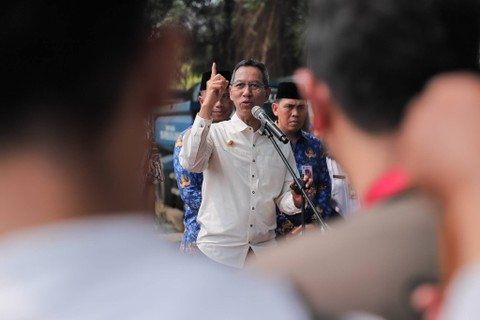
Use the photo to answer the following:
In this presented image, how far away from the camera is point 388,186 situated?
40.4 inches

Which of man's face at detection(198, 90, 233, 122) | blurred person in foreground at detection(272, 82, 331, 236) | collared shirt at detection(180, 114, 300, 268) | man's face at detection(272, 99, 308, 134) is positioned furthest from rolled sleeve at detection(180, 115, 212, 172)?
man's face at detection(272, 99, 308, 134)

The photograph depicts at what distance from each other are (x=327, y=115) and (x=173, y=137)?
882cm

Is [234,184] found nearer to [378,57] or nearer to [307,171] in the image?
[307,171]

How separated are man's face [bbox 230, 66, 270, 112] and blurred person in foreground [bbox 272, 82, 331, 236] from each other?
0.35 metres

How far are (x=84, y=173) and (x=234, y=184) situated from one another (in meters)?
2.92

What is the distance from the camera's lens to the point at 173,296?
754 mm

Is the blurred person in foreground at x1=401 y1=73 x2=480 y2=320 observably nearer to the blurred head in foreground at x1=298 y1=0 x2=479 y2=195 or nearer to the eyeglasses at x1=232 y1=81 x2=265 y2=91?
the blurred head in foreground at x1=298 y1=0 x2=479 y2=195

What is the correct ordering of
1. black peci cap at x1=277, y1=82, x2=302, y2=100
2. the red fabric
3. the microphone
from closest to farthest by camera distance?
the red fabric < the microphone < black peci cap at x1=277, y1=82, x2=302, y2=100

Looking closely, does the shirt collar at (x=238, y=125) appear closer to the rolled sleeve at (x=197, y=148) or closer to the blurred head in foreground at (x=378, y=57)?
the rolled sleeve at (x=197, y=148)

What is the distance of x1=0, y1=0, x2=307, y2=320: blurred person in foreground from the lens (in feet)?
2.50

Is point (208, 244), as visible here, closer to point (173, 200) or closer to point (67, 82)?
point (67, 82)

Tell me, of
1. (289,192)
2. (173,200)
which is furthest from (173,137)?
(289,192)

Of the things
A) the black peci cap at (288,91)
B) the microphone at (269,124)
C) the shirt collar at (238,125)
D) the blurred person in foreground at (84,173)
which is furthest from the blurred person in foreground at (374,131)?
the black peci cap at (288,91)

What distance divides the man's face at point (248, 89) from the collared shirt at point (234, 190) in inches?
8.0
